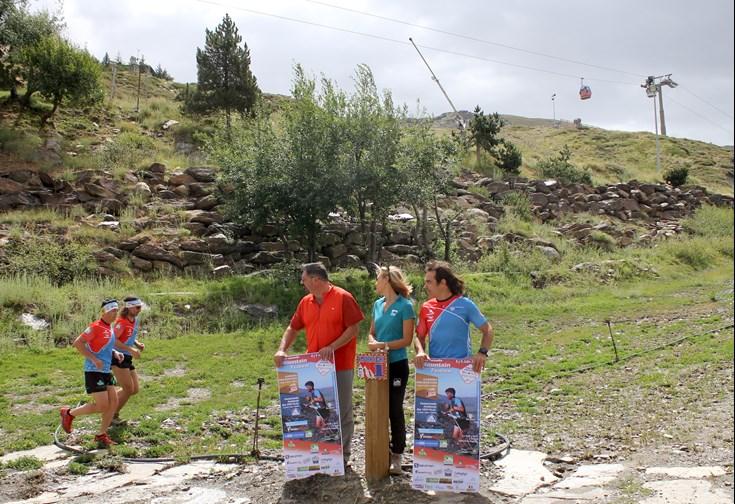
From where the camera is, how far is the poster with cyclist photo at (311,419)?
17.2 ft

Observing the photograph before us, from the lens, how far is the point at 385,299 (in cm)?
545

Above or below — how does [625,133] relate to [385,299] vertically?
above

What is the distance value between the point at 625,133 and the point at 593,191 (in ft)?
101

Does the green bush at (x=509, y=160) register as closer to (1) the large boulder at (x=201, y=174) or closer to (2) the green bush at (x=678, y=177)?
(2) the green bush at (x=678, y=177)

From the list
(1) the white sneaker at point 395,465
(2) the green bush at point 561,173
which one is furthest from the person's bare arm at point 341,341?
(2) the green bush at point 561,173

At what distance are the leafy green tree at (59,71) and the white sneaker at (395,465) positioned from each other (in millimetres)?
24726

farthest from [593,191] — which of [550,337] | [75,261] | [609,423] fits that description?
[609,423]

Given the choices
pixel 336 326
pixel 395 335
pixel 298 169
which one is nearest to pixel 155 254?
pixel 298 169

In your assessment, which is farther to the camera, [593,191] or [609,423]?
[593,191]

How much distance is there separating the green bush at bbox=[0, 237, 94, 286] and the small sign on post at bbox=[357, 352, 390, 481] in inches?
507

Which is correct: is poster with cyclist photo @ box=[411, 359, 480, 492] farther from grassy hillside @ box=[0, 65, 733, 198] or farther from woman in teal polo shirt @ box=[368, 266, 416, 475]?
grassy hillside @ box=[0, 65, 733, 198]

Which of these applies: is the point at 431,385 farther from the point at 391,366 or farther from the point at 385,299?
the point at 385,299

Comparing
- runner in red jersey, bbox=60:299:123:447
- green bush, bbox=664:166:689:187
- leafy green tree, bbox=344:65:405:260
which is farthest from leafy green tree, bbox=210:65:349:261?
green bush, bbox=664:166:689:187

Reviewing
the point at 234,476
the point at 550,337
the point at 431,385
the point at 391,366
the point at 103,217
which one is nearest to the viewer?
the point at 431,385
